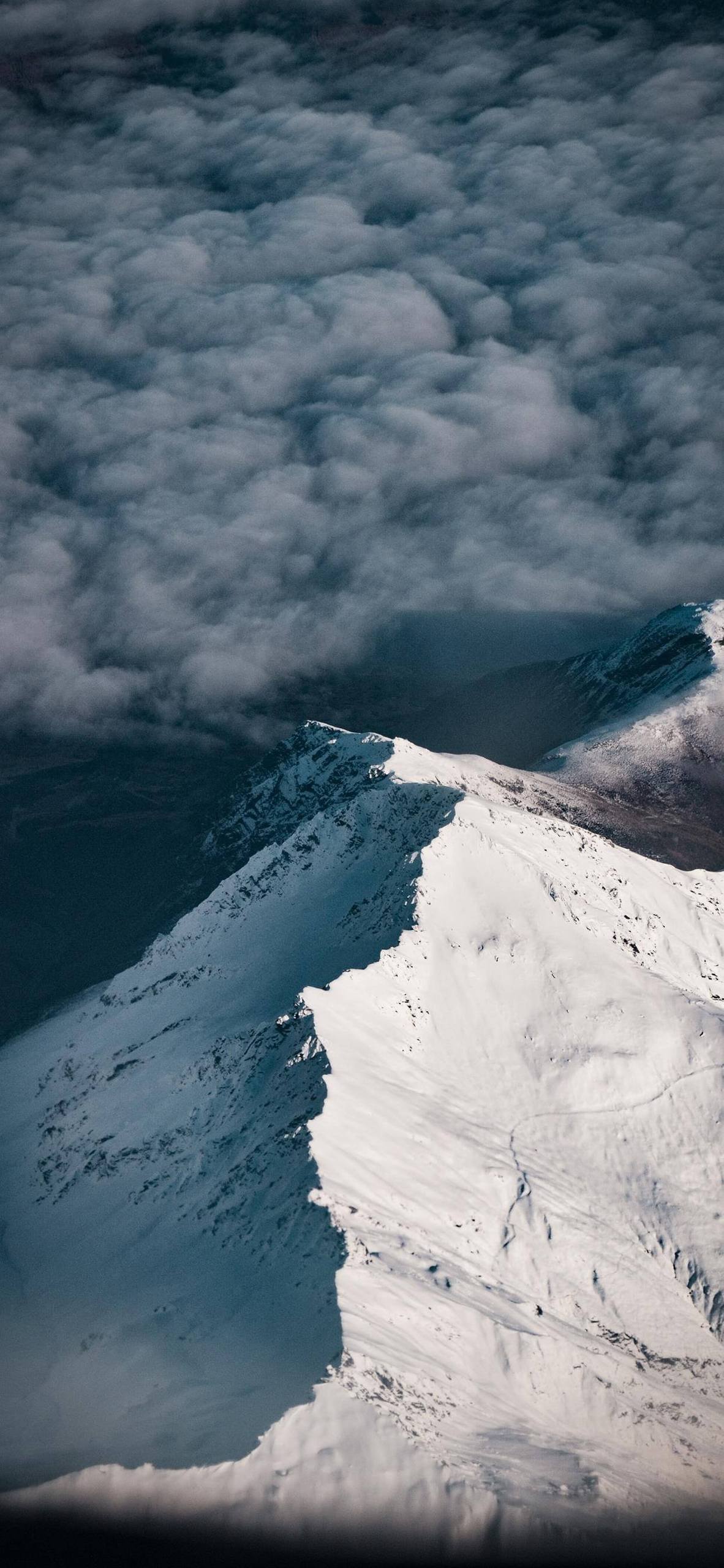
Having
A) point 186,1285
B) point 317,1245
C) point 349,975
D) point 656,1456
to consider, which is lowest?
point 656,1456

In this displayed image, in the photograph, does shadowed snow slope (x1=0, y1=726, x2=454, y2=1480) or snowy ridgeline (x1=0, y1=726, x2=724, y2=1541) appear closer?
snowy ridgeline (x1=0, y1=726, x2=724, y2=1541)

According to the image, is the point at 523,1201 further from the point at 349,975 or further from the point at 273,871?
the point at 273,871

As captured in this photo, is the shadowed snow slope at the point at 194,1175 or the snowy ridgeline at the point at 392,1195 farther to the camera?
the shadowed snow slope at the point at 194,1175

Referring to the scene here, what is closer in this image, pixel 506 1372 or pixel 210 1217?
pixel 506 1372

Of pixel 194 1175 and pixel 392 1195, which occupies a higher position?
pixel 392 1195

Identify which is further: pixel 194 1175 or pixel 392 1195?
pixel 194 1175

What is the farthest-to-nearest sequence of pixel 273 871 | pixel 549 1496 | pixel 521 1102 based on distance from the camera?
pixel 273 871
pixel 521 1102
pixel 549 1496

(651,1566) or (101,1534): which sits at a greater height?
(101,1534)

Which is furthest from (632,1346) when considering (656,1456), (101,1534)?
(101,1534)
